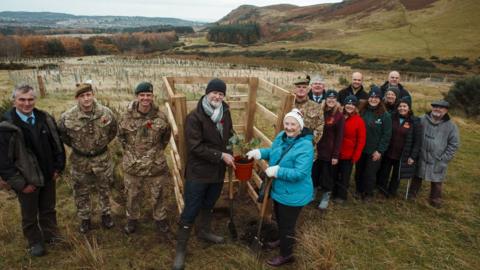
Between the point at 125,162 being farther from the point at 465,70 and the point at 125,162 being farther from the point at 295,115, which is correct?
the point at 465,70

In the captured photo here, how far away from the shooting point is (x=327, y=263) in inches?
139

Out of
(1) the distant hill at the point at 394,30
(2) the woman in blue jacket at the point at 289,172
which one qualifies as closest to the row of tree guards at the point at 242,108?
(2) the woman in blue jacket at the point at 289,172

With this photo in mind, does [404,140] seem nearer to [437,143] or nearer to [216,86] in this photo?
[437,143]

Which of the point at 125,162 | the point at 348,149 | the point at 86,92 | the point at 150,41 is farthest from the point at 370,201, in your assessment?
the point at 150,41

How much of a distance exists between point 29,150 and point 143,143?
1204 mm

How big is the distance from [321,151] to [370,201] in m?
1.52

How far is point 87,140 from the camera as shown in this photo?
379 cm

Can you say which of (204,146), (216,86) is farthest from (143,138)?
(216,86)

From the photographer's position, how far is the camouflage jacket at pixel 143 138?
148 inches

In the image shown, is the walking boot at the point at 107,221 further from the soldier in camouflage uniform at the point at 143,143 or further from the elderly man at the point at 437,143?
the elderly man at the point at 437,143

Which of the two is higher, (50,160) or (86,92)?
(86,92)

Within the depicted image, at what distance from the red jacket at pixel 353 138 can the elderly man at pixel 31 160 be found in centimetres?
396

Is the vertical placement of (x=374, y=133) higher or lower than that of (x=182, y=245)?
higher

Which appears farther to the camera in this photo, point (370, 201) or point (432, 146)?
point (370, 201)
